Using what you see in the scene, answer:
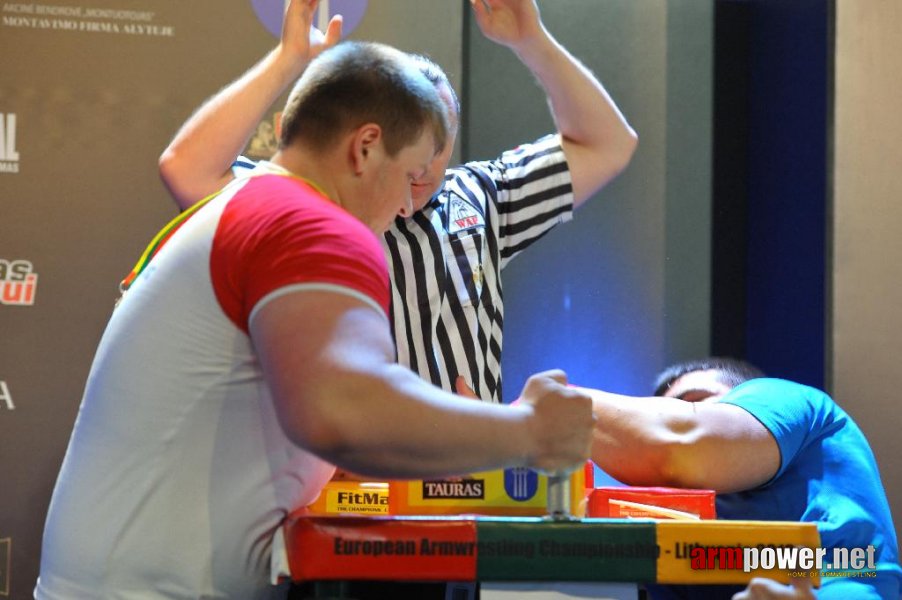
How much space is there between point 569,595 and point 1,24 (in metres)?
2.31

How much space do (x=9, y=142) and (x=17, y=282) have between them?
370 millimetres

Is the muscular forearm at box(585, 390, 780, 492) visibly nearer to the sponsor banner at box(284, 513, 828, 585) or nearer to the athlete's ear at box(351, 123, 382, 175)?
the sponsor banner at box(284, 513, 828, 585)

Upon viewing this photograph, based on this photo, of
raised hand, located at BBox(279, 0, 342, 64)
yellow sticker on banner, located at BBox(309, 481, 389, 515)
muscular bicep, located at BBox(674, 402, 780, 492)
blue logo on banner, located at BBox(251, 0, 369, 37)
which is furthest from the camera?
blue logo on banner, located at BBox(251, 0, 369, 37)

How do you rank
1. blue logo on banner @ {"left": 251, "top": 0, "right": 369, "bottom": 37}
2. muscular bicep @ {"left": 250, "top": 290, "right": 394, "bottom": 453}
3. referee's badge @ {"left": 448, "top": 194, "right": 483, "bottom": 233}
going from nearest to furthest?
muscular bicep @ {"left": 250, "top": 290, "right": 394, "bottom": 453} → referee's badge @ {"left": 448, "top": 194, "right": 483, "bottom": 233} → blue logo on banner @ {"left": 251, "top": 0, "right": 369, "bottom": 37}

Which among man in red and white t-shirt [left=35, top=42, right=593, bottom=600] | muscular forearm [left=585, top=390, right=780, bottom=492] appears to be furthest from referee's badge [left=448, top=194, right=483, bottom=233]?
man in red and white t-shirt [left=35, top=42, right=593, bottom=600]

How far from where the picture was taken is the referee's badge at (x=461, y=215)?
2252mm

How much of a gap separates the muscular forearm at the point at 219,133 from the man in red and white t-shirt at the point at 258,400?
0.90 m

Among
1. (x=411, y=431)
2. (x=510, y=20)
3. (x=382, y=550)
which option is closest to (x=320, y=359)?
(x=411, y=431)

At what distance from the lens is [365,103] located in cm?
128

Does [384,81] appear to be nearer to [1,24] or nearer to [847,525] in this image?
[847,525]

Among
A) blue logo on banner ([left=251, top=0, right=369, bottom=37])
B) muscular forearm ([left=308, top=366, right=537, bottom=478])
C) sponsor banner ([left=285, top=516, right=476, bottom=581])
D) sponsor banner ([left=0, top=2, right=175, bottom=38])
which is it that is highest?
blue logo on banner ([left=251, top=0, right=369, bottom=37])

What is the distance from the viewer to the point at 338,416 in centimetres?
98

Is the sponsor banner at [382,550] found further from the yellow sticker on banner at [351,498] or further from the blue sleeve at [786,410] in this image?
the blue sleeve at [786,410]

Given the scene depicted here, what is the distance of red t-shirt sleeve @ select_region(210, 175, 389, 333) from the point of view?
3.43ft
